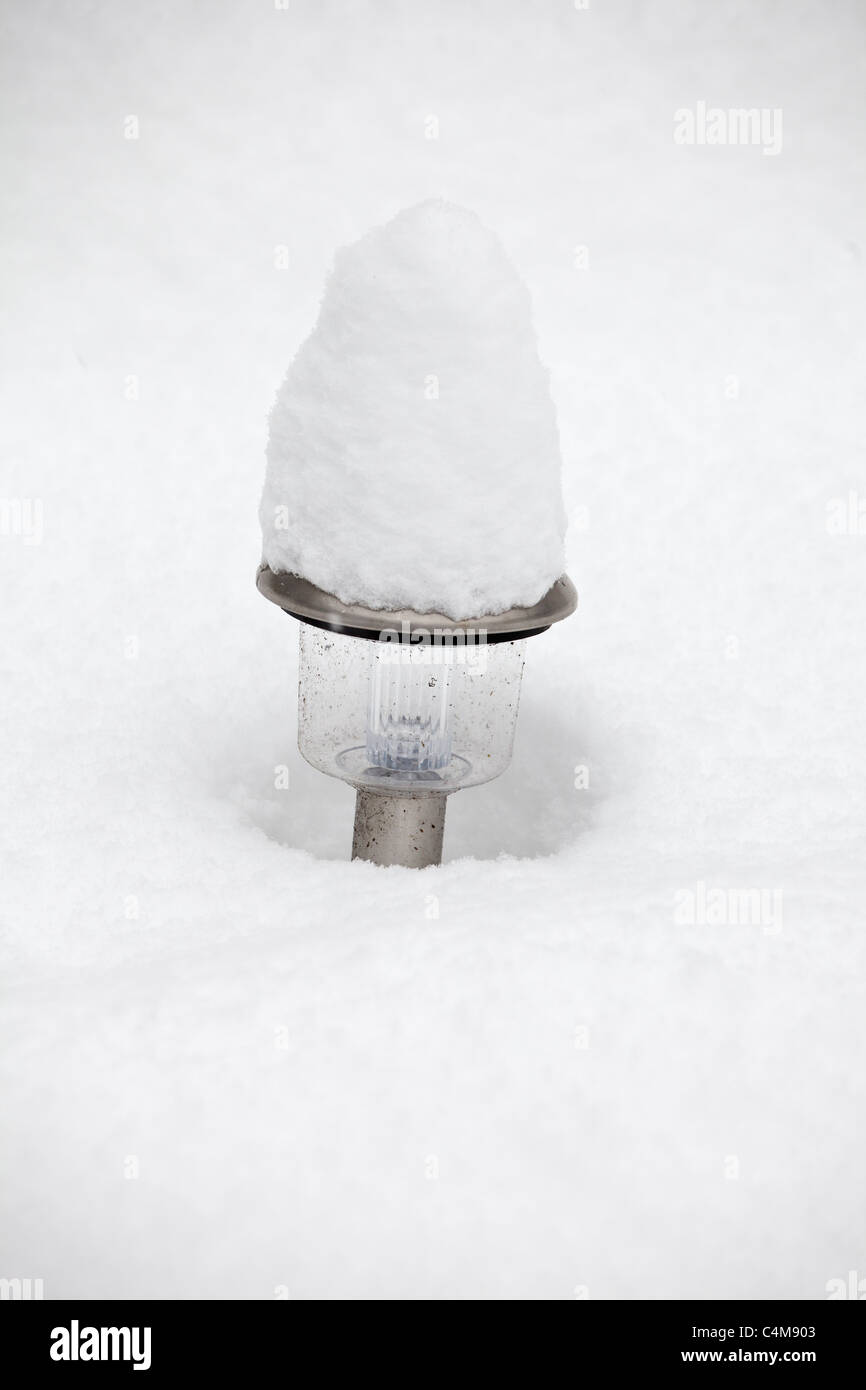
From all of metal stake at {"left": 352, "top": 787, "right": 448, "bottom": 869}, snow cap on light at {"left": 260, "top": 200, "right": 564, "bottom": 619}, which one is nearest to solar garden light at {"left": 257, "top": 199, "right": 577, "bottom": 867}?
snow cap on light at {"left": 260, "top": 200, "right": 564, "bottom": 619}

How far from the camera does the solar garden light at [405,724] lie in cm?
112

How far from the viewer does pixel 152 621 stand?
56.1 inches

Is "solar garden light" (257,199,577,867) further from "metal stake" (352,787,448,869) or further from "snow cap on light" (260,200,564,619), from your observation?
"metal stake" (352,787,448,869)

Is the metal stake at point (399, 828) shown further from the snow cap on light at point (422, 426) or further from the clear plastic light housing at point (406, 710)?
the snow cap on light at point (422, 426)

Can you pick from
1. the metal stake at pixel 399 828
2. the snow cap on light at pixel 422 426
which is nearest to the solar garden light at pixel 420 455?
the snow cap on light at pixel 422 426

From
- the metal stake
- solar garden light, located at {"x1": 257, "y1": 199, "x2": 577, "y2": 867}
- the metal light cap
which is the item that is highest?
solar garden light, located at {"x1": 257, "y1": 199, "x2": 577, "y2": 867}

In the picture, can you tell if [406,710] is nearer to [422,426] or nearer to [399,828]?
[399,828]

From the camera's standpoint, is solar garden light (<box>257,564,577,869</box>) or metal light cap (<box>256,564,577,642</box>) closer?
metal light cap (<box>256,564,577,642</box>)

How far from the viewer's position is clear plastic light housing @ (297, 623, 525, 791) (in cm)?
113

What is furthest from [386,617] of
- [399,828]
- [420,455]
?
[399,828]

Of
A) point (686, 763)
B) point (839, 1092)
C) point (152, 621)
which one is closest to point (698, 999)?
point (839, 1092)

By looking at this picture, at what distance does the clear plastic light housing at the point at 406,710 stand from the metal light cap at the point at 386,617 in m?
0.09

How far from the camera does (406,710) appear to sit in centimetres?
114

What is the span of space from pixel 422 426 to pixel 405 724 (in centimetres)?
27
